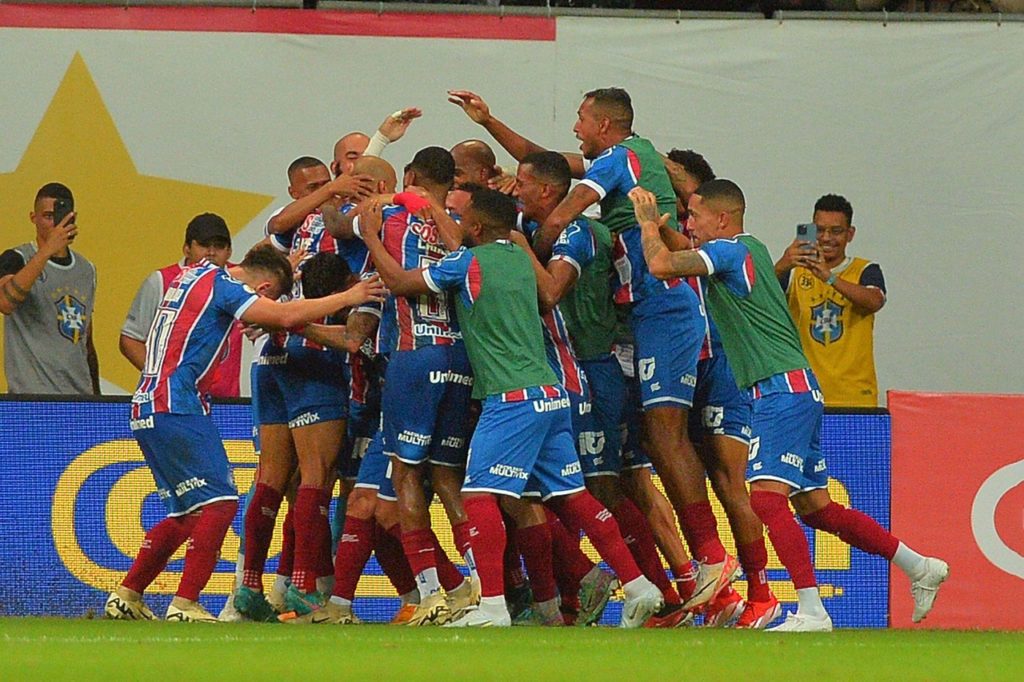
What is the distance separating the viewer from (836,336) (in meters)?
12.1

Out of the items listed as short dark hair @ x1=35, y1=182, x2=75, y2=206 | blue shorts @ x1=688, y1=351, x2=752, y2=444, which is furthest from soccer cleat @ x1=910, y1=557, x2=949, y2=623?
short dark hair @ x1=35, y1=182, x2=75, y2=206

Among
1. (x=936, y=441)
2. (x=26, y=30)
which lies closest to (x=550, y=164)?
(x=936, y=441)

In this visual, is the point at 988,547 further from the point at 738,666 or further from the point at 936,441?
the point at 738,666

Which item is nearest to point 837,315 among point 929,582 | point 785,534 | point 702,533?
point 702,533

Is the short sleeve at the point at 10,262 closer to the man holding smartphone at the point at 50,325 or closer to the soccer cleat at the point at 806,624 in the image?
the man holding smartphone at the point at 50,325

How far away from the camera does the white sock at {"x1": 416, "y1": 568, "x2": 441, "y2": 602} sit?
9367mm

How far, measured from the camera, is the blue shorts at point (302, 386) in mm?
9875

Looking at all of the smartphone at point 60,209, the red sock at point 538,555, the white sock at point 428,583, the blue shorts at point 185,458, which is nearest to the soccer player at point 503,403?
the red sock at point 538,555

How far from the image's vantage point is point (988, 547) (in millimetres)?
11297

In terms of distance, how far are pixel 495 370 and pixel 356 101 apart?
5198mm

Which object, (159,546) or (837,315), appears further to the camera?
(837,315)

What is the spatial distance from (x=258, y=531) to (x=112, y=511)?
1502mm

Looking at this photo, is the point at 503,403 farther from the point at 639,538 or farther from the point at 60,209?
the point at 60,209

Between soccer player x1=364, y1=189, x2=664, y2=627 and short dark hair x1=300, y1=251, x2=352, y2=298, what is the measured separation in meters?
0.97
